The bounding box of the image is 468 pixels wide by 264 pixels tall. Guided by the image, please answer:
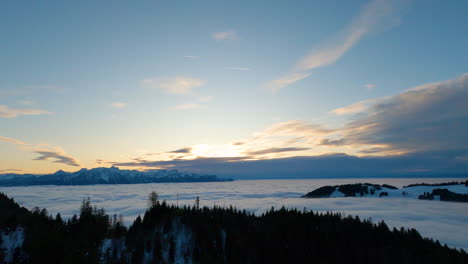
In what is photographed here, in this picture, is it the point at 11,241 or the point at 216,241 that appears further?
the point at 216,241

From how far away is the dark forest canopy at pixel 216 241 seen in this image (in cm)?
7106

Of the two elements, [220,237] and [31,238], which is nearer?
[31,238]

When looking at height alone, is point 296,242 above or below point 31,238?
below

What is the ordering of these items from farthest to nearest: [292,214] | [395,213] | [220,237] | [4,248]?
[395,213] < [292,214] < [220,237] < [4,248]

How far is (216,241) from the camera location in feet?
278

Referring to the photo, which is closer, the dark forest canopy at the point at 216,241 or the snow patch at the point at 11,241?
the snow patch at the point at 11,241

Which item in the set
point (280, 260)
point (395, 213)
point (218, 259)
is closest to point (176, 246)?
point (218, 259)

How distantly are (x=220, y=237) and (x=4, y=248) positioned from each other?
60.6 metres

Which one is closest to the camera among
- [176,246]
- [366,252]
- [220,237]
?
[366,252]

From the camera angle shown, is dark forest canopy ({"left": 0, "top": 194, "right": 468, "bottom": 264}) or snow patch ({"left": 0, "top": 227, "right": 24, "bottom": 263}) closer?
snow patch ({"left": 0, "top": 227, "right": 24, "bottom": 263})

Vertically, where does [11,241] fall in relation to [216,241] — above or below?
above

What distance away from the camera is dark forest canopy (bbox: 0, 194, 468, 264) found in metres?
71.1

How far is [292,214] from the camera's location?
101 metres

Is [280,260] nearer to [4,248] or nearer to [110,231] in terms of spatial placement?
[110,231]
